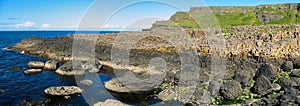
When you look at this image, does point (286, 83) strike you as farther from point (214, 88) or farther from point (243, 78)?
point (214, 88)

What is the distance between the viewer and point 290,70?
33.3 m

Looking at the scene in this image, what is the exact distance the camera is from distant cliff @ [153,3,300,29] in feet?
324

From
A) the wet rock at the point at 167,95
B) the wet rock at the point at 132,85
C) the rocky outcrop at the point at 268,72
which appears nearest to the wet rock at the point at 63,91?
the wet rock at the point at 132,85

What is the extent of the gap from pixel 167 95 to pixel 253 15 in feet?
299

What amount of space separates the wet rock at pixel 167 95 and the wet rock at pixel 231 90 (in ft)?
15.9

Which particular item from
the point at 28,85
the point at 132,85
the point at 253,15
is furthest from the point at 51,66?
the point at 253,15

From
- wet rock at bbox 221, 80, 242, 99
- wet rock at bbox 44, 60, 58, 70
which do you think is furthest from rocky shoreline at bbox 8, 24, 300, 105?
wet rock at bbox 44, 60, 58, 70

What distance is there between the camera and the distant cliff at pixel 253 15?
98.9 metres

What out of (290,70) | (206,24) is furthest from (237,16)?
(290,70)

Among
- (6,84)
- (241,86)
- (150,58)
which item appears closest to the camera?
(241,86)

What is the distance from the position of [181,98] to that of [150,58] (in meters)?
20.8

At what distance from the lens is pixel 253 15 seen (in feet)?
358

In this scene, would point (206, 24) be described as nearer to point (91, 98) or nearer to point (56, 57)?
point (56, 57)

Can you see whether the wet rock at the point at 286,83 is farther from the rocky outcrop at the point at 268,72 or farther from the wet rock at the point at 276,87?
the rocky outcrop at the point at 268,72
